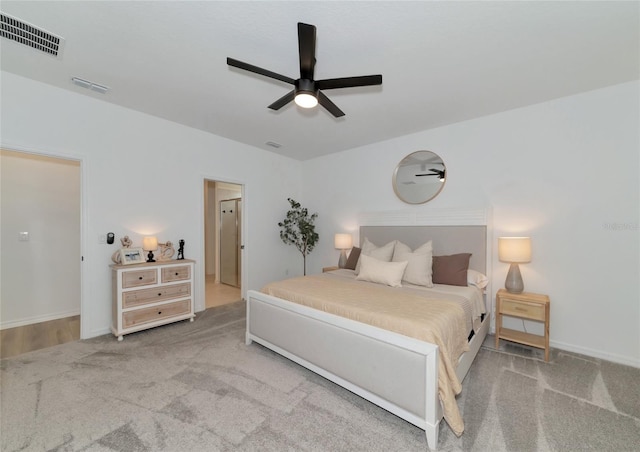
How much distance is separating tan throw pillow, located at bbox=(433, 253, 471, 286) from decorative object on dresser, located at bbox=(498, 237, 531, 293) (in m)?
0.39

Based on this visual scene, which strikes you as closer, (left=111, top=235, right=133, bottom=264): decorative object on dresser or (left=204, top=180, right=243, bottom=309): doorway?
(left=111, top=235, right=133, bottom=264): decorative object on dresser

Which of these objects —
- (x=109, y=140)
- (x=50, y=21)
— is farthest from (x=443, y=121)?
(x=109, y=140)

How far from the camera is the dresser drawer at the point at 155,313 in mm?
3052

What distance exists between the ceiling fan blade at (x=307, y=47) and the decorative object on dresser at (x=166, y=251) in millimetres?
2898

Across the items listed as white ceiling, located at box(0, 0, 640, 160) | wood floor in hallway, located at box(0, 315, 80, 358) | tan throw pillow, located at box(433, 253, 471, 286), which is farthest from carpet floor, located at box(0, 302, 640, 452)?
white ceiling, located at box(0, 0, 640, 160)

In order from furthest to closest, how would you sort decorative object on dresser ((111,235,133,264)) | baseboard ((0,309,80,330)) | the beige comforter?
baseboard ((0,309,80,330)) → decorative object on dresser ((111,235,133,264)) → the beige comforter

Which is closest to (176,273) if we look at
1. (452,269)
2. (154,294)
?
(154,294)

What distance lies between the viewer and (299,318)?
2430 millimetres

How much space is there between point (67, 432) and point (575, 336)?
450 centimetres

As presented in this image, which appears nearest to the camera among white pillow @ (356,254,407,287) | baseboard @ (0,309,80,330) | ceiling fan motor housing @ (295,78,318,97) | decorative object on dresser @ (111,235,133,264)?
ceiling fan motor housing @ (295,78,318,97)

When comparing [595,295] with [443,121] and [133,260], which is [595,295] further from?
[133,260]

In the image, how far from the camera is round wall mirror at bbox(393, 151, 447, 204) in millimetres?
3727

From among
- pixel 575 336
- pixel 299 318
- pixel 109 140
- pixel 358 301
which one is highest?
pixel 109 140

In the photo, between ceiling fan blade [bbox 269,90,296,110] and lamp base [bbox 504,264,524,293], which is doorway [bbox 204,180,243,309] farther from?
lamp base [bbox 504,264,524,293]
